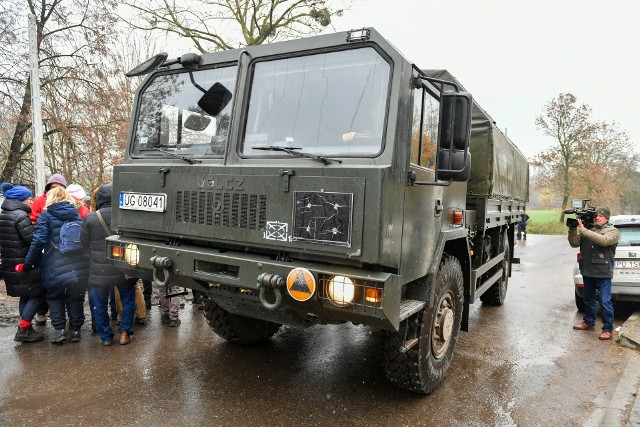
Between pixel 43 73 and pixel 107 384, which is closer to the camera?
pixel 107 384

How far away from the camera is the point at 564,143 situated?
29.3m

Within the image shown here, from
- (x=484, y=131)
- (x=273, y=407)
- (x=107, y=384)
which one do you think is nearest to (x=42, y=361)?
(x=107, y=384)

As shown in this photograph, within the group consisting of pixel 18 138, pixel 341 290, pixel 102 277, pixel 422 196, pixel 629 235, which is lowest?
pixel 102 277

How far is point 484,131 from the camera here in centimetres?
542

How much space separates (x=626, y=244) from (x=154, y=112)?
638 cm

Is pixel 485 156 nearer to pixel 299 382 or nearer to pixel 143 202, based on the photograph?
pixel 299 382

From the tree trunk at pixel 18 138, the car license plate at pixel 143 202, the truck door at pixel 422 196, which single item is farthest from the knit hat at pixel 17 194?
the tree trunk at pixel 18 138

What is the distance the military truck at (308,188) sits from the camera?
2912 mm

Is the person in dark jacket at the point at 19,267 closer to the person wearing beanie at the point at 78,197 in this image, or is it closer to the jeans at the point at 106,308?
the jeans at the point at 106,308

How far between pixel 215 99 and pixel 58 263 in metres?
2.62

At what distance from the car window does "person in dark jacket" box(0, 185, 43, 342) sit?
7.48 m

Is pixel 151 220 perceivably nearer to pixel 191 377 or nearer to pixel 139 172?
pixel 139 172

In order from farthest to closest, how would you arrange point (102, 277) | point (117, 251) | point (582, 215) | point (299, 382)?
point (582, 215)
point (102, 277)
point (299, 382)
point (117, 251)

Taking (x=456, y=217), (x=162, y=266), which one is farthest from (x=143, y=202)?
(x=456, y=217)
